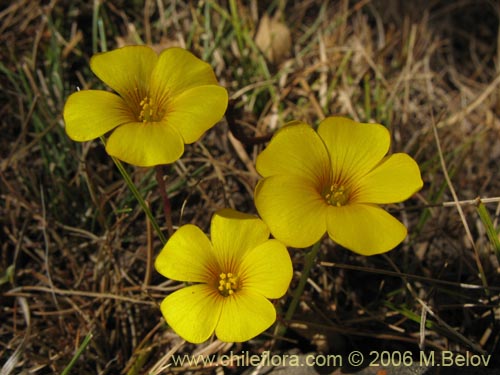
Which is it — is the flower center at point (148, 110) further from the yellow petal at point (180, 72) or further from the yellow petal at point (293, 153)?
the yellow petal at point (293, 153)

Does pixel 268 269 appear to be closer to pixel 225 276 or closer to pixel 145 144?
pixel 225 276

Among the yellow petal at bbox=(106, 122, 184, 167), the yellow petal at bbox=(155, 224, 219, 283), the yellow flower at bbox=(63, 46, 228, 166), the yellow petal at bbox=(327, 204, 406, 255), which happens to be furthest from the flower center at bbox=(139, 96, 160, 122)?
the yellow petal at bbox=(327, 204, 406, 255)

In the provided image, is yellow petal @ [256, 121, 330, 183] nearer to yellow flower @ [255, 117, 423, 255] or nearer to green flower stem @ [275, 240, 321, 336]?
A: yellow flower @ [255, 117, 423, 255]

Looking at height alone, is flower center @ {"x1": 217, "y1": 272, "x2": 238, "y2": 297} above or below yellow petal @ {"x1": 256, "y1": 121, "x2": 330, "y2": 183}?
below

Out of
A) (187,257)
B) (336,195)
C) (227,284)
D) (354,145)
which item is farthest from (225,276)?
(354,145)

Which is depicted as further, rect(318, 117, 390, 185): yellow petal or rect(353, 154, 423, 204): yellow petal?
rect(318, 117, 390, 185): yellow petal

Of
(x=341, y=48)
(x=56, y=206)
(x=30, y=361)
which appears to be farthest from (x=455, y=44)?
→ (x=30, y=361)
